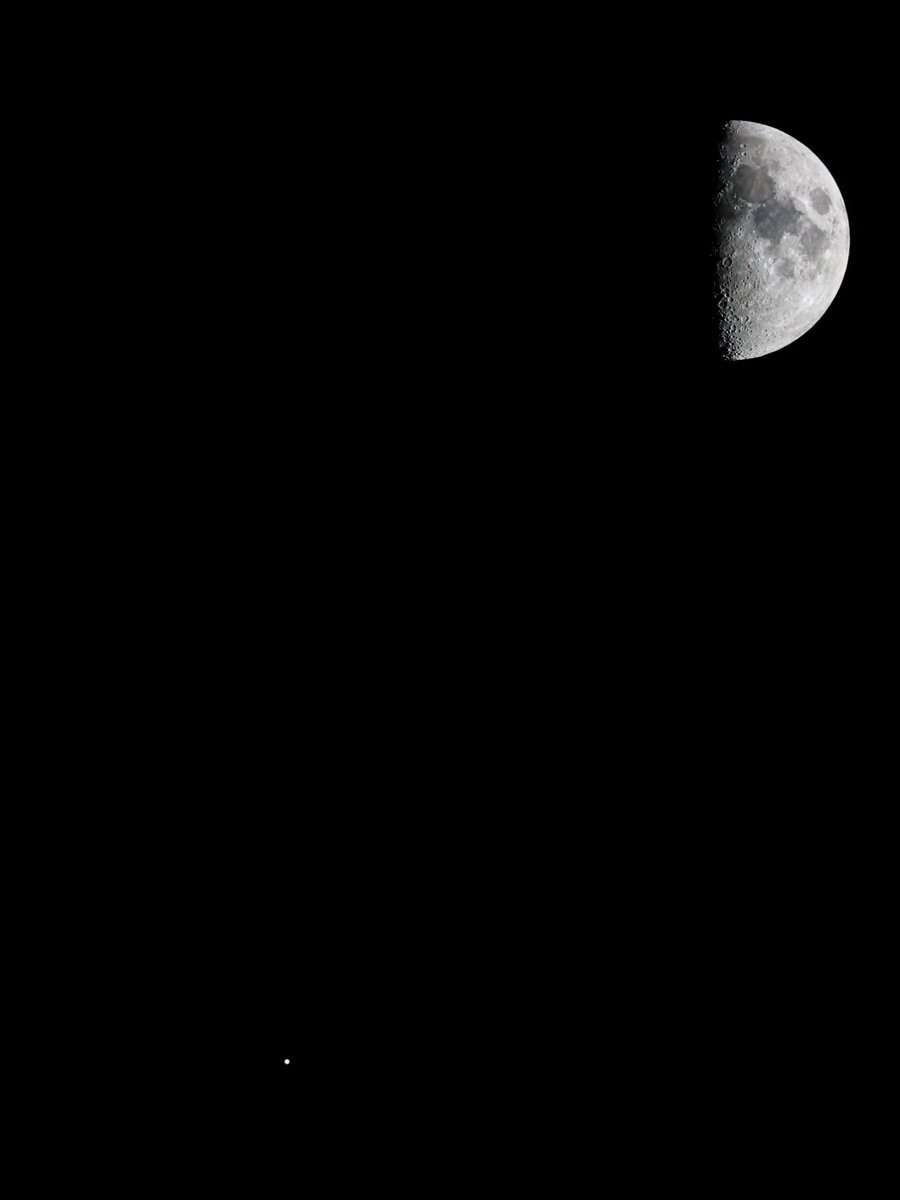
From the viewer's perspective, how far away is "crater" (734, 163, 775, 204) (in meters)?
2.52

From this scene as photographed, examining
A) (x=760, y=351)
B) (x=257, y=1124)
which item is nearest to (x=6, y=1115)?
(x=257, y=1124)

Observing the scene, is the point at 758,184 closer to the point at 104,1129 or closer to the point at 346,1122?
the point at 346,1122

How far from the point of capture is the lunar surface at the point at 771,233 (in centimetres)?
252

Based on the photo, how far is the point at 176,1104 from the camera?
13.7ft

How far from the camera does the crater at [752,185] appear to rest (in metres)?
2.52

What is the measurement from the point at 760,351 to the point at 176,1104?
15.8 feet

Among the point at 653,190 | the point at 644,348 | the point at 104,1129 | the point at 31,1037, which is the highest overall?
the point at 653,190

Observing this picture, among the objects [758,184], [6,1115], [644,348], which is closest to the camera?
[758,184]

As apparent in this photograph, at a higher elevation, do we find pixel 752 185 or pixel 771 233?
pixel 752 185

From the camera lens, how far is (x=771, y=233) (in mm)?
2518

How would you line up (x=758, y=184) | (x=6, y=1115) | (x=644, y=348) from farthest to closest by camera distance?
(x=6, y=1115) < (x=644, y=348) < (x=758, y=184)

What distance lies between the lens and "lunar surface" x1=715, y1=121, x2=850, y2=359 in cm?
252

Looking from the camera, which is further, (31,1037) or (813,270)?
(31,1037)

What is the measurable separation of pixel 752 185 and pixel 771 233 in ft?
0.58
